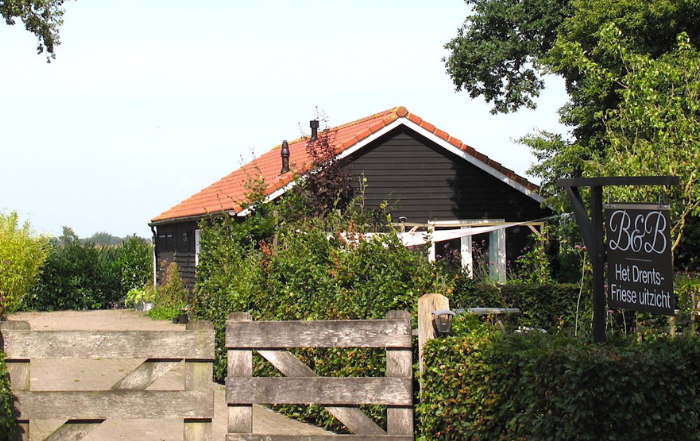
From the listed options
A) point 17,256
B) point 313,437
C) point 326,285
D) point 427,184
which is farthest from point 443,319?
point 17,256

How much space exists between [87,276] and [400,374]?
79.2ft

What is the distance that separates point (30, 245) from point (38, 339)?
20113 millimetres

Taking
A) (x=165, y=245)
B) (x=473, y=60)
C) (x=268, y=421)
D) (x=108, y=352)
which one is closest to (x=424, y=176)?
(x=473, y=60)

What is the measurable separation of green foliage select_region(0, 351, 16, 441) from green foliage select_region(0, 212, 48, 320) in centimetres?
1820

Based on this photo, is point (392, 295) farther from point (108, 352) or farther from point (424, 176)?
point (424, 176)

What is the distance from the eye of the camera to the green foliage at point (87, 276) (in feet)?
94.5

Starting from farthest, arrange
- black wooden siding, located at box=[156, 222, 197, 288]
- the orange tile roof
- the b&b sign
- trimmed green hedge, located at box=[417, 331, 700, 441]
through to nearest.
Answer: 1. black wooden siding, located at box=[156, 222, 197, 288]
2. the orange tile roof
3. the b&b sign
4. trimmed green hedge, located at box=[417, 331, 700, 441]

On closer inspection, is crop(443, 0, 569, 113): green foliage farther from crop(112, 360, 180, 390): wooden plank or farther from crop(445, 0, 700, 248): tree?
crop(112, 360, 180, 390): wooden plank

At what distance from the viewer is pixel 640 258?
19.4 ft

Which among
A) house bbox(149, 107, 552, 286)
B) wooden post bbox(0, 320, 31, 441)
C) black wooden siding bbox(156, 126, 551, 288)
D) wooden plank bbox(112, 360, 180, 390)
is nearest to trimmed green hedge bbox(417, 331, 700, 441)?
wooden plank bbox(112, 360, 180, 390)

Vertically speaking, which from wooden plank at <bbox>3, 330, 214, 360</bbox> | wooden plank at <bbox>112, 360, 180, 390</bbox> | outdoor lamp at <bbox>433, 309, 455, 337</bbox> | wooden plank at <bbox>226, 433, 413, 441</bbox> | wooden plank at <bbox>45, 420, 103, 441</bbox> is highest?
outdoor lamp at <bbox>433, 309, 455, 337</bbox>

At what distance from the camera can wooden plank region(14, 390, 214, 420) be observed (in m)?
6.68

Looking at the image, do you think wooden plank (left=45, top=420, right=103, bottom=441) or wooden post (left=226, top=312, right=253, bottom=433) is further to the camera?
wooden post (left=226, top=312, right=253, bottom=433)

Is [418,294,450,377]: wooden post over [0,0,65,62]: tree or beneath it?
beneath
